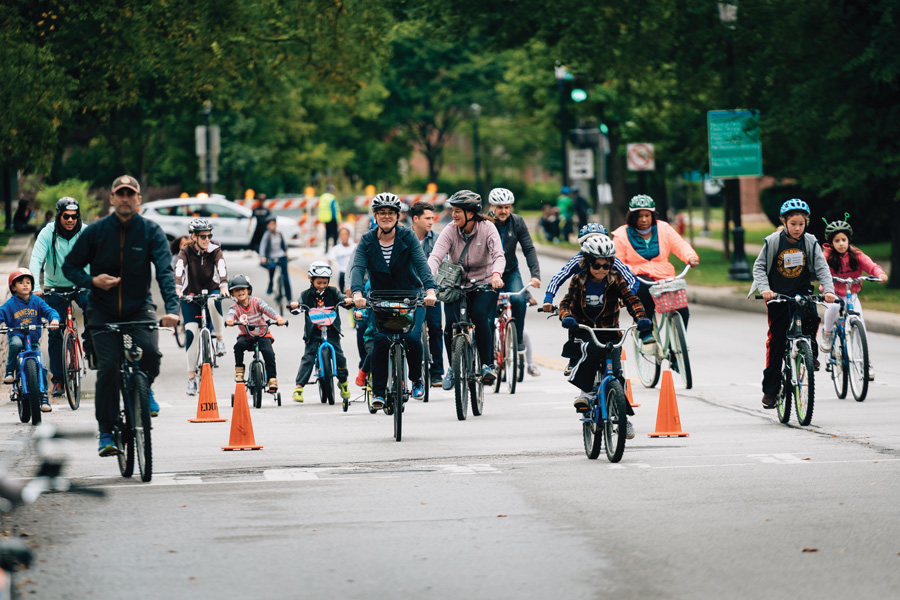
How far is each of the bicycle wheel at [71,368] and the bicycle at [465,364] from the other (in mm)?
3894

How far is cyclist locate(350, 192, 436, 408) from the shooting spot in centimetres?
1198

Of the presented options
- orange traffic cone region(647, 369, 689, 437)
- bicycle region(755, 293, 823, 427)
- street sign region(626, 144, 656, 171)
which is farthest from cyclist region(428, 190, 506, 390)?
street sign region(626, 144, 656, 171)

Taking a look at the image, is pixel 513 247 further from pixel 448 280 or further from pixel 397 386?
pixel 397 386

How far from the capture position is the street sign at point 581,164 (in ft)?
137

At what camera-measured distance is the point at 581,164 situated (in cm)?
4194

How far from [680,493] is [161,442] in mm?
4777

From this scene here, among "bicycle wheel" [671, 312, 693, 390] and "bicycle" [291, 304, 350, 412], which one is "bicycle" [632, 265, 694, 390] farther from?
"bicycle" [291, 304, 350, 412]

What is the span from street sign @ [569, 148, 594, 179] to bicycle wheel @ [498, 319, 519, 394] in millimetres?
26563

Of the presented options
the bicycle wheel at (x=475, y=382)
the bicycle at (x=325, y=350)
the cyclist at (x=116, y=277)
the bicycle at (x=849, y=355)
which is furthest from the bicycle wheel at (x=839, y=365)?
the cyclist at (x=116, y=277)

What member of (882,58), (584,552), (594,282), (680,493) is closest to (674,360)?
(594,282)

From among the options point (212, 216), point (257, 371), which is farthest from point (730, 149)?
point (212, 216)

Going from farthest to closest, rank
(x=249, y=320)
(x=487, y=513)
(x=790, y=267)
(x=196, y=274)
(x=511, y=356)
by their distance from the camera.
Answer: (x=196, y=274) < (x=511, y=356) < (x=249, y=320) < (x=790, y=267) < (x=487, y=513)

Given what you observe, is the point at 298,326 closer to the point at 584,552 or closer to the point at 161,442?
the point at 161,442

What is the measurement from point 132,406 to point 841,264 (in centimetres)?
753
